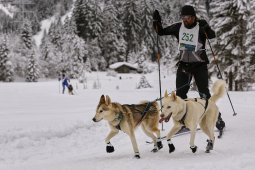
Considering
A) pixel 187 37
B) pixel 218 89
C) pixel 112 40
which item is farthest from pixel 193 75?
pixel 112 40

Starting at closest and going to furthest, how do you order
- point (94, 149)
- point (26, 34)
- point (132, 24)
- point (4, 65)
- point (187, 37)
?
point (187, 37), point (94, 149), point (4, 65), point (132, 24), point (26, 34)

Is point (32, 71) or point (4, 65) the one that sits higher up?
point (4, 65)

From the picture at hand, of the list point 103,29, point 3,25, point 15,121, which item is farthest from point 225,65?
point 3,25

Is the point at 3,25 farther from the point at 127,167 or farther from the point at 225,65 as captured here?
the point at 127,167

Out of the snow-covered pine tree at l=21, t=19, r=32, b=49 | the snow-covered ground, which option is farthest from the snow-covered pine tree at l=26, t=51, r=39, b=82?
the snow-covered ground

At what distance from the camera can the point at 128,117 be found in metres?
6.66

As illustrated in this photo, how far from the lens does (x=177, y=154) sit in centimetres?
671

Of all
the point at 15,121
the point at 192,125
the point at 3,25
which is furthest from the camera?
the point at 3,25

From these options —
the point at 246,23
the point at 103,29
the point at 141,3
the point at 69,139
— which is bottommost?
the point at 69,139

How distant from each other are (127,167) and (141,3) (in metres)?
92.6

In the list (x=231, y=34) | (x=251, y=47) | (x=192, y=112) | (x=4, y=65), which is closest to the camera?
(x=192, y=112)

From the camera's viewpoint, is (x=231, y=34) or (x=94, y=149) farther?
(x=231, y=34)

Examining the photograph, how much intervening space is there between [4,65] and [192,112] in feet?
261

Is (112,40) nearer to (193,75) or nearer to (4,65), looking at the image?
(4,65)
